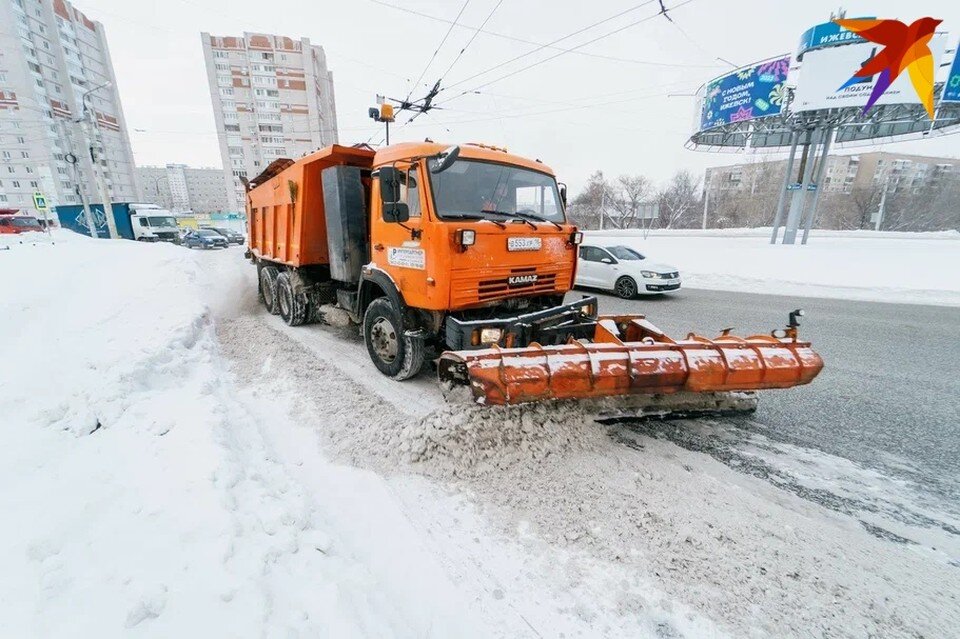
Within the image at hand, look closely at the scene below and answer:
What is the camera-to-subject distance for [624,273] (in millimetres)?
11219

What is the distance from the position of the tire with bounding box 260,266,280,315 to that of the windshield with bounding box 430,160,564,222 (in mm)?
5206

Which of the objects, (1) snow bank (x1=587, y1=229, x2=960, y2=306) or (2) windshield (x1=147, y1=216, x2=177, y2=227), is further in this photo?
(2) windshield (x1=147, y1=216, x2=177, y2=227)

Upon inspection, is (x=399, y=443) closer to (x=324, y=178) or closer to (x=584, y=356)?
(x=584, y=356)

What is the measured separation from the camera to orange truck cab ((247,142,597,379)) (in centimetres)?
386

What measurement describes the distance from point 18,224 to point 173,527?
42.1 metres

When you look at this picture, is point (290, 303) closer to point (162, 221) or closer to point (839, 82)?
point (839, 82)

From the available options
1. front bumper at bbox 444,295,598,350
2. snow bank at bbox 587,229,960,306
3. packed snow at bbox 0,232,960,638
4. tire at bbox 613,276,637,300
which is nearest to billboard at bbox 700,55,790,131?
snow bank at bbox 587,229,960,306

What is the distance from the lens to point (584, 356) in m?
3.01

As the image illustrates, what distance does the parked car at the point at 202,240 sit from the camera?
29.9 m

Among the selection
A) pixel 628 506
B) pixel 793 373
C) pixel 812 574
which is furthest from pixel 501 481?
pixel 793 373

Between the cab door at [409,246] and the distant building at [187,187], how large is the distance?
112503 mm

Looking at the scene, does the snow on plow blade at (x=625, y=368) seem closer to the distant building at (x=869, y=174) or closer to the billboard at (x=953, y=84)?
A: the billboard at (x=953, y=84)

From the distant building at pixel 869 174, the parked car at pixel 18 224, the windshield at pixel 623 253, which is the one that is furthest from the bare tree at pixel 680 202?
the parked car at pixel 18 224

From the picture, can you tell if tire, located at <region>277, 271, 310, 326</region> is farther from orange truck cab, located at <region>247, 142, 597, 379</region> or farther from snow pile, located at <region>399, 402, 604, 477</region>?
snow pile, located at <region>399, 402, 604, 477</region>
